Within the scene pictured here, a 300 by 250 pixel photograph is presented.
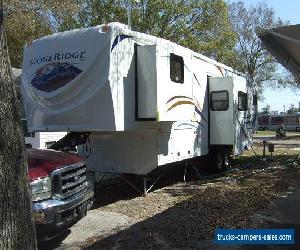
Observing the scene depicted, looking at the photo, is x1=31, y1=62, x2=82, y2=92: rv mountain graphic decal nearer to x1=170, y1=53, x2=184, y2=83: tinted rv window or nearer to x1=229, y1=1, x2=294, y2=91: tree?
x1=170, y1=53, x2=184, y2=83: tinted rv window

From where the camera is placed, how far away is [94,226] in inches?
313

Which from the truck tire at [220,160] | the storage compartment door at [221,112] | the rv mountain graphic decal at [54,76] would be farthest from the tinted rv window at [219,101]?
the rv mountain graphic decal at [54,76]

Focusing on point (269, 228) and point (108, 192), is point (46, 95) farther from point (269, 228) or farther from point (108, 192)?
point (269, 228)

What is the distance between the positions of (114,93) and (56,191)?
2.91 metres

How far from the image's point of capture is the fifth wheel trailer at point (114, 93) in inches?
352

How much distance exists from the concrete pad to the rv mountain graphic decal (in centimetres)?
252

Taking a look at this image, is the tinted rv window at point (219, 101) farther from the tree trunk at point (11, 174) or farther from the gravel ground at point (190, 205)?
the tree trunk at point (11, 174)

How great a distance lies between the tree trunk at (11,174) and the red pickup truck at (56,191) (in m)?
2.04

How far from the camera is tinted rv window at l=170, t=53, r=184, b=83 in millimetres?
10109

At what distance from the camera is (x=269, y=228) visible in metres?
7.21

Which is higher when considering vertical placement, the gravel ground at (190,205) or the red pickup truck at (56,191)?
the red pickup truck at (56,191)

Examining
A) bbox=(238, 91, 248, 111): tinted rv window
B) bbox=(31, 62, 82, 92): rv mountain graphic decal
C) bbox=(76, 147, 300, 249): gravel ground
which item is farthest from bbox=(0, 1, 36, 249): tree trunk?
bbox=(238, 91, 248, 111): tinted rv window

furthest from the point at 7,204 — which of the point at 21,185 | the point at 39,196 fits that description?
the point at 39,196

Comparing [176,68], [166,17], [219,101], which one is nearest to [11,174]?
[176,68]
